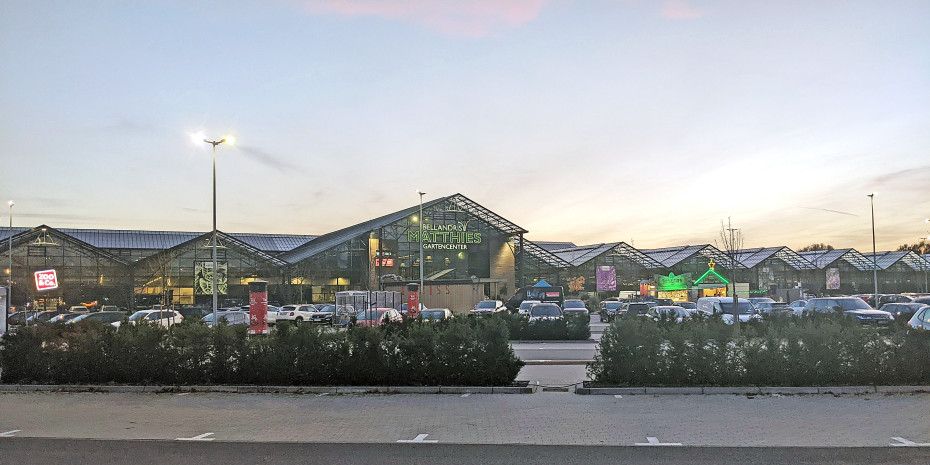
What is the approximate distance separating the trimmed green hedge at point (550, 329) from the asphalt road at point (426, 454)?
1878cm

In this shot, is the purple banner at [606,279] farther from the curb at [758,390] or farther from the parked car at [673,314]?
the curb at [758,390]

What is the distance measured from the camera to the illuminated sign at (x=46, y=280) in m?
29.8

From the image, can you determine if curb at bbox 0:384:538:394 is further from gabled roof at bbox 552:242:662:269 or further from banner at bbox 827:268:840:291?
banner at bbox 827:268:840:291

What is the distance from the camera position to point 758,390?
12945 millimetres

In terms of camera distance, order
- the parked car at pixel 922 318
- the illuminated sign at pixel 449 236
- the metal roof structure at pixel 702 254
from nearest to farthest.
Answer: the parked car at pixel 922 318 → the illuminated sign at pixel 449 236 → the metal roof structure at pixel 702 254

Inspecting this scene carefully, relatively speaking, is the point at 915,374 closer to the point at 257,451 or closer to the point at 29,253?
the point at 257,451

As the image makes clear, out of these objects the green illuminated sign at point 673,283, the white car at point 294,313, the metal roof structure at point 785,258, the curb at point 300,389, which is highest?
the metal roof structure at point 785,258

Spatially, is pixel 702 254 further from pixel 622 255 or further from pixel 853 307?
pixel 853 307

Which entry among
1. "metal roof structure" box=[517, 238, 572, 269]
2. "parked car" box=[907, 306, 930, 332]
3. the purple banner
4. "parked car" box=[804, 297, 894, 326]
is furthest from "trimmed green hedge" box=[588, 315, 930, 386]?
"metal roof structure" box=[517, 238, 572, 269]

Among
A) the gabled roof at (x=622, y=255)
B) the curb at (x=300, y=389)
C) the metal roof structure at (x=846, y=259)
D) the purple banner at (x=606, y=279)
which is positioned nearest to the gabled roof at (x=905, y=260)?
the metal roof structure at (x=846, y=259)

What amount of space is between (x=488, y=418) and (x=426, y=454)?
2.49m

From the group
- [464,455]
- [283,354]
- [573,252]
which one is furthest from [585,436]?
[573,252]

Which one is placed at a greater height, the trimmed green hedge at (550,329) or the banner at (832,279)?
the banner at (832,279)

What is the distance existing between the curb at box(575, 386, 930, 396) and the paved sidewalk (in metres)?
0.27
